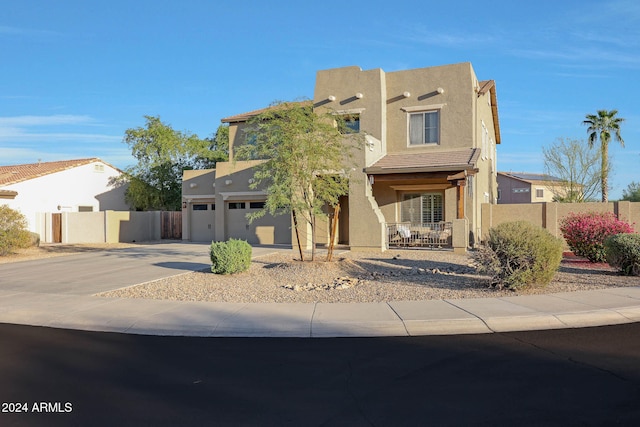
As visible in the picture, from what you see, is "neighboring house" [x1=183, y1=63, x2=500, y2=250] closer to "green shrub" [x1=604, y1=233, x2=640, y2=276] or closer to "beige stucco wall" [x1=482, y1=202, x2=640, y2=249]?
"beige stucco wall" [x1=482, y1=202, x2=640, y2=249]

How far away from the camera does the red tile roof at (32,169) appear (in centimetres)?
3122

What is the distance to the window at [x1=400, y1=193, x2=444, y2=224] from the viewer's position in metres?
23.1

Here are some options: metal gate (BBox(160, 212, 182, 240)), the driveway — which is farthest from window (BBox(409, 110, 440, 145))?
metal gate (BBox(160, 212, 182, 240))

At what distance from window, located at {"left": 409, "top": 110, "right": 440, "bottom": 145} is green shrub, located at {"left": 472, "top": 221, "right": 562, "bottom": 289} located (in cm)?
1197

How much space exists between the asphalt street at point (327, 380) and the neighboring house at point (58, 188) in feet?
84.1

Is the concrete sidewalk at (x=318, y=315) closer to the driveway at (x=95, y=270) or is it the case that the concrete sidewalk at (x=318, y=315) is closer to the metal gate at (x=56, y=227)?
the driveway at (x=95, y=270)

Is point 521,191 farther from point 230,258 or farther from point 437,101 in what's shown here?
point 230,258

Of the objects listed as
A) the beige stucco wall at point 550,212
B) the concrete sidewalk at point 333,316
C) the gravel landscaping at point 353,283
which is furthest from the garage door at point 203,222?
the concrete sidewalk at point 333,316

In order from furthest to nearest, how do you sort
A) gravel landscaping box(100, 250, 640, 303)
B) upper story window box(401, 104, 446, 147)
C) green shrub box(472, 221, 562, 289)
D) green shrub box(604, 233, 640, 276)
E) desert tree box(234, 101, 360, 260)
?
upper story window box(401, 104, 446, 147) < desert tree box(234, 101, 360, 260) < green shrub box(604, 233, 640, 276) < gravel landscaping box(100, 250, 640, 303) < green shrub box(472, 221, 562, 289)

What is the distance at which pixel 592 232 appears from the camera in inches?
626

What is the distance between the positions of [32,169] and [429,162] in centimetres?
2761

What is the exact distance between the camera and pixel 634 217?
21.3 metres

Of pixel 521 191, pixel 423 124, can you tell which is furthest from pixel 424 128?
pixel 521 191

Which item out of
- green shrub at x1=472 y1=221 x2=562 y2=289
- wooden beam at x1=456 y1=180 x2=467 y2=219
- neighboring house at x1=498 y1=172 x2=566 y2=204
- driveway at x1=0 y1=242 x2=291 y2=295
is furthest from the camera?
neighboring house at x1=498 y1=172 x2=566 y2=204
